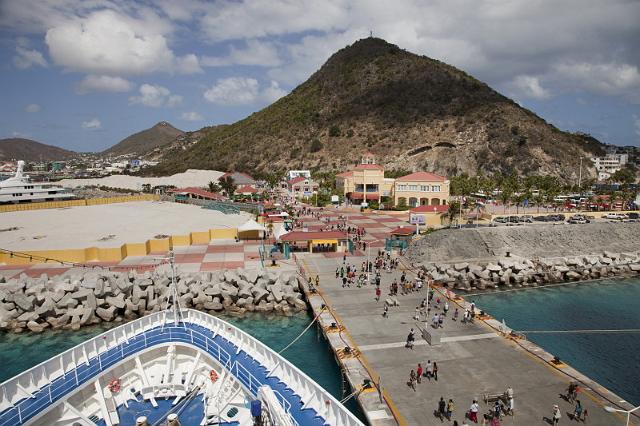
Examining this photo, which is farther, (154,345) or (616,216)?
(616,216)

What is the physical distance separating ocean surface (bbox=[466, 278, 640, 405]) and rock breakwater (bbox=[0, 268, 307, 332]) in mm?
A: 15985

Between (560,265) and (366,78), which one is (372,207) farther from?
(366,78)

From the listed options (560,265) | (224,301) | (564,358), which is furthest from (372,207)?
(564,358)

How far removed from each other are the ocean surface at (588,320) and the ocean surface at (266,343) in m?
13.2

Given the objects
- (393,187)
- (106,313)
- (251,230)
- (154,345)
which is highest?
(393,187)

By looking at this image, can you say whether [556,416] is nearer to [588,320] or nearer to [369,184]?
[588,320]

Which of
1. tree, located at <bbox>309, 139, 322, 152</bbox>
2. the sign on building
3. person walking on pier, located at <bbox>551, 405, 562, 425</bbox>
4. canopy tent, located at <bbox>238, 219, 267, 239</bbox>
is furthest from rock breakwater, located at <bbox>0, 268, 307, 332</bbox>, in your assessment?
tree, located at <bbox>309, 139, 322, 152</bbox>

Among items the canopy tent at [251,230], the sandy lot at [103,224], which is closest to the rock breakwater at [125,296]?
the sandy lot at [103,224]

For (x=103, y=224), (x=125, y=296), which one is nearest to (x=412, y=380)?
(x=125, y=296)

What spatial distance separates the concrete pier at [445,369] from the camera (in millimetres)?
16781

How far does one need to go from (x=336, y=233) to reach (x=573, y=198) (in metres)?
56.4

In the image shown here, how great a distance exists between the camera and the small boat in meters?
13.3

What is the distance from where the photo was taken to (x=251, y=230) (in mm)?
46656

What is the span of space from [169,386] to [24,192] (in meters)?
85.8
